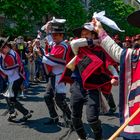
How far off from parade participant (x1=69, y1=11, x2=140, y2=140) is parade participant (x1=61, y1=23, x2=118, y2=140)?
1.84 metres

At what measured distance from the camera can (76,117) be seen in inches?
239

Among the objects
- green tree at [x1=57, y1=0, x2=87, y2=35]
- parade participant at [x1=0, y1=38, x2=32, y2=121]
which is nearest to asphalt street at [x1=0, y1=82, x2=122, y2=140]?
parade participant at [x1=0, y1=38, x2=32, y2=121]

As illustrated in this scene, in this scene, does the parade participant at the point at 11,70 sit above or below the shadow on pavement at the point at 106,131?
above

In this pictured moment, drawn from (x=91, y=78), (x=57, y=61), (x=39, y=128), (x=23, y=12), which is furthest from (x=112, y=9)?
(x=91, y=78)

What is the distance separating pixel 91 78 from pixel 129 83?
2080 millimetres

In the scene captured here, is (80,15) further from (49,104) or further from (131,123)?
(131,123)

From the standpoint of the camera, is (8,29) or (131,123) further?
(8,29)

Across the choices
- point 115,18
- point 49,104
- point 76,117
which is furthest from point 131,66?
point 115,18

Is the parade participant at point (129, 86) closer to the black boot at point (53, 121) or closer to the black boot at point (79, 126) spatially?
the black boot at point (79, 126)

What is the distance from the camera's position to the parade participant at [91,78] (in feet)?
18.7

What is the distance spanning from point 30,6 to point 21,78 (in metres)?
22.6

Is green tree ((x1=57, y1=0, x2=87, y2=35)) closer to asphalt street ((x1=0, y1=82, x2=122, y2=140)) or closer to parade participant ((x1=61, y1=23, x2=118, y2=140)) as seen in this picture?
asphalt street ((x1=0, y1=82, x2=122, y2=140))

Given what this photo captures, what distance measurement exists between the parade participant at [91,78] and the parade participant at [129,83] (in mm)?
1837

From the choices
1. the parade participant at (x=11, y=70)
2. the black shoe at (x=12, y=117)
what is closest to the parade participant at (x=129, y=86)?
the parade participant at (x=11, y=70)
